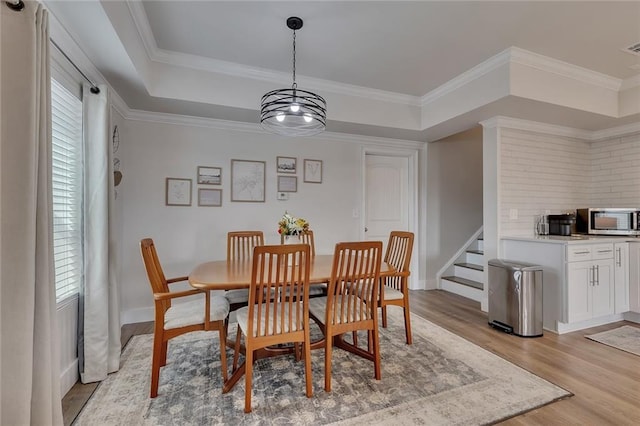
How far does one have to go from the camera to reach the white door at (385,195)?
4.56 m

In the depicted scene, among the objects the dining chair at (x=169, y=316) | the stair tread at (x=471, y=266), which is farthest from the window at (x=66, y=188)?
the stair tread at (x=471, y=266)

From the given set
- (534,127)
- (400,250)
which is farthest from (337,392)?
(534,127)

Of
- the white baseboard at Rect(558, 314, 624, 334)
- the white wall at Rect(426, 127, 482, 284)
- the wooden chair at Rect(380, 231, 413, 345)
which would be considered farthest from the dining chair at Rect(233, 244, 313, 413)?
the white wall at Rect(426, 127, 482, 284)

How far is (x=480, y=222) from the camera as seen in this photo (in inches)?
204

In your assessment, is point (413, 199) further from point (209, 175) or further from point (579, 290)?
point (209, 175)

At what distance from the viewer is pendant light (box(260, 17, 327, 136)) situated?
228 cm

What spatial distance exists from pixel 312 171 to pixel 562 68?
2.89 metres

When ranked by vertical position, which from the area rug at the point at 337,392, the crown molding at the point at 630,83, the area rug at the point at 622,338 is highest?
the crown molding at the point at 630,83

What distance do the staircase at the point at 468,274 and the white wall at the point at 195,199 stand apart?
5.96 ft

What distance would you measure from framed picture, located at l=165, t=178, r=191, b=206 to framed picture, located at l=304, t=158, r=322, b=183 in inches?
57.4

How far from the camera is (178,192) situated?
11.6 feet

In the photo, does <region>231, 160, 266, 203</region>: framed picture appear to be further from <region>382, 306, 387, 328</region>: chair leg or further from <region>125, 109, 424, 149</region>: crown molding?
<region>382, 306, 387, 328</region>: chair leg

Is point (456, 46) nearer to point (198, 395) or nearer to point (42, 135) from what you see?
point (42, 135)

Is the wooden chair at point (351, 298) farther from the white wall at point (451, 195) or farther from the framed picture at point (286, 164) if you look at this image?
the white wall at point (451, 195)
